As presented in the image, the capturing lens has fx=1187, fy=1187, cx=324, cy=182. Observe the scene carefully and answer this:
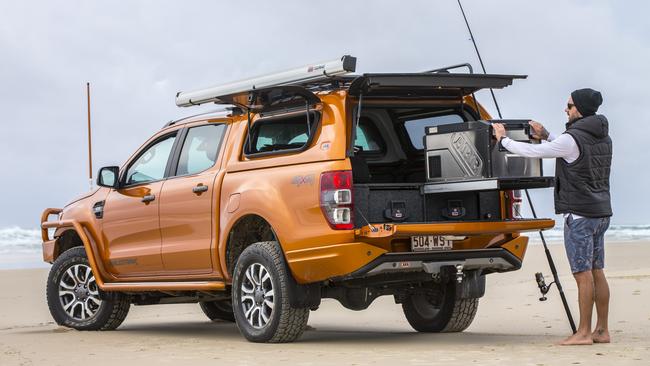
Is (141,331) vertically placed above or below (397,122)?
below

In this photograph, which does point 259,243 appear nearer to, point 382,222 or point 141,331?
point 382,222

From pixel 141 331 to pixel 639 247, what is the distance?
18838 millimetres

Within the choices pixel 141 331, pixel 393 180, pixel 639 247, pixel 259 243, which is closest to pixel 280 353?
pixel 259 243

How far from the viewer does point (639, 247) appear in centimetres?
2772

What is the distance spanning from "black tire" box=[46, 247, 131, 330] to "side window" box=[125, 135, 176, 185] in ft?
3.36

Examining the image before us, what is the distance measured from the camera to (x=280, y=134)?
9227 millimetres

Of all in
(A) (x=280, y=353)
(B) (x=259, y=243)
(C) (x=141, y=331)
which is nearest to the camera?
(A) (x=280, y=353)

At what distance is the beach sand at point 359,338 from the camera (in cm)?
787

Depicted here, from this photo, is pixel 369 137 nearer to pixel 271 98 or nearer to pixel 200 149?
pixel 271 98

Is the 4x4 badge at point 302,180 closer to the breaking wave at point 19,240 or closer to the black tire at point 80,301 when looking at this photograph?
the black tire at point 80,301

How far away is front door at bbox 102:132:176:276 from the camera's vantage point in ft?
33.7

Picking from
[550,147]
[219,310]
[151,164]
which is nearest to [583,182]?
[550,147]

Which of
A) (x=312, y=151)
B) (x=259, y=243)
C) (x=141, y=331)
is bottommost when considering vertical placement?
(x=141, y=331)

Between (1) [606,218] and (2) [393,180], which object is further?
(2) [393,180]
